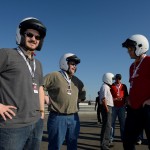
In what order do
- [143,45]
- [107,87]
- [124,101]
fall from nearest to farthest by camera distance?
[143,45]
[107,87]
[124,101]

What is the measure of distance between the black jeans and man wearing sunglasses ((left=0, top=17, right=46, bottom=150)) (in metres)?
1.89

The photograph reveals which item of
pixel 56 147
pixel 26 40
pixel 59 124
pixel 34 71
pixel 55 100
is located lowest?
pixel 56 147

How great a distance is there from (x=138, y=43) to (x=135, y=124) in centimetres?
136

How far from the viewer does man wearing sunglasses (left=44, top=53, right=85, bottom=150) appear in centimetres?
443

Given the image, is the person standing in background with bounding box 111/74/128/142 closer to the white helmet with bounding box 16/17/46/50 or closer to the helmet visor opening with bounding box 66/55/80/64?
the helmet visor opening with bounding box 66/55/80/64

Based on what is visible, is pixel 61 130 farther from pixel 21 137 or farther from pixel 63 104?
pixel 21 137

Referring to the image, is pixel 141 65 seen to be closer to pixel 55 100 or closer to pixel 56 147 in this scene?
pixel 55 100

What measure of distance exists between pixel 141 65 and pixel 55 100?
148 centimetres

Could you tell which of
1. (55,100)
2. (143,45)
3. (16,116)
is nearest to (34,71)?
(16,116)

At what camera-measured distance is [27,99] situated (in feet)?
9.12

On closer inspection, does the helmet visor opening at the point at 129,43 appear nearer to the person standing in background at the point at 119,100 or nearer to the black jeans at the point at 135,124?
the black jeans at the point at 135,124

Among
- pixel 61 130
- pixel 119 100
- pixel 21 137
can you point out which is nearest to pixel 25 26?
pixel 21 137

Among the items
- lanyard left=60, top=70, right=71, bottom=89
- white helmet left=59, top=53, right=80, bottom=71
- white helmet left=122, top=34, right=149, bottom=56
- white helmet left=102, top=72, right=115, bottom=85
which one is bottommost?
white helmet left=102, top=72, right=115, bottom=85

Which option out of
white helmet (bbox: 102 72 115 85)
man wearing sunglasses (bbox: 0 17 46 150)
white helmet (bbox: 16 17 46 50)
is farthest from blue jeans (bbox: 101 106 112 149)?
white helmet (bbox: 16 17 46 50)
